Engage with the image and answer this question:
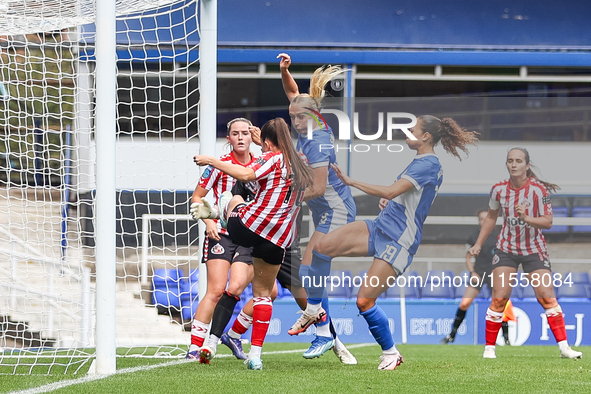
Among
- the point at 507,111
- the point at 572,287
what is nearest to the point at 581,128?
the point at 507,111

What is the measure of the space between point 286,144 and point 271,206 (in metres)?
0.38

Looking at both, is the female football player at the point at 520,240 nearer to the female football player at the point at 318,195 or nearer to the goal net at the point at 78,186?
the female football player at the point at 318,195

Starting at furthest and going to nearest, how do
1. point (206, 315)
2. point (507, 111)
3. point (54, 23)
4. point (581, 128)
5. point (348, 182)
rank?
point (507, 111) < point (581, 128) < point (54, 23) < point (348, 182) < point (206, 315)

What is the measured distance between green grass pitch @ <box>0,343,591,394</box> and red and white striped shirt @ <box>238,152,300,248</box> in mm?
802

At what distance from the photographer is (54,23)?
555 cm

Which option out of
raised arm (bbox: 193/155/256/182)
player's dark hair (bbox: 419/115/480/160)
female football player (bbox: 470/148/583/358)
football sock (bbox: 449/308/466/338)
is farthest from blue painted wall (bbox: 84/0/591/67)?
raised arm (bbox: 193/155/256/182)

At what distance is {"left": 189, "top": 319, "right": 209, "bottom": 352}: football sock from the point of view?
14.9 ft

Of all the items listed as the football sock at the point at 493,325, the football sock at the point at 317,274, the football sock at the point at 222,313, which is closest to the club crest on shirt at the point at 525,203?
the football sock at the point at 493,325

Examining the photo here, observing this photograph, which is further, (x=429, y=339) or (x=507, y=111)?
(x=507, y=111)

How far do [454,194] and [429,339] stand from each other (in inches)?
75.1

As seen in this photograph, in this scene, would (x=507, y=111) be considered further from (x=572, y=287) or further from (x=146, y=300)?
(x=146, y=300)

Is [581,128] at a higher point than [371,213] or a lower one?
higher

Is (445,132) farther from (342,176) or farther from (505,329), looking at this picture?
(505,329)

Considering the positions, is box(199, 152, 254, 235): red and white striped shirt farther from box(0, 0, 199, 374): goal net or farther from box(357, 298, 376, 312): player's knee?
box(357, 298, 376, 312): player's knee
